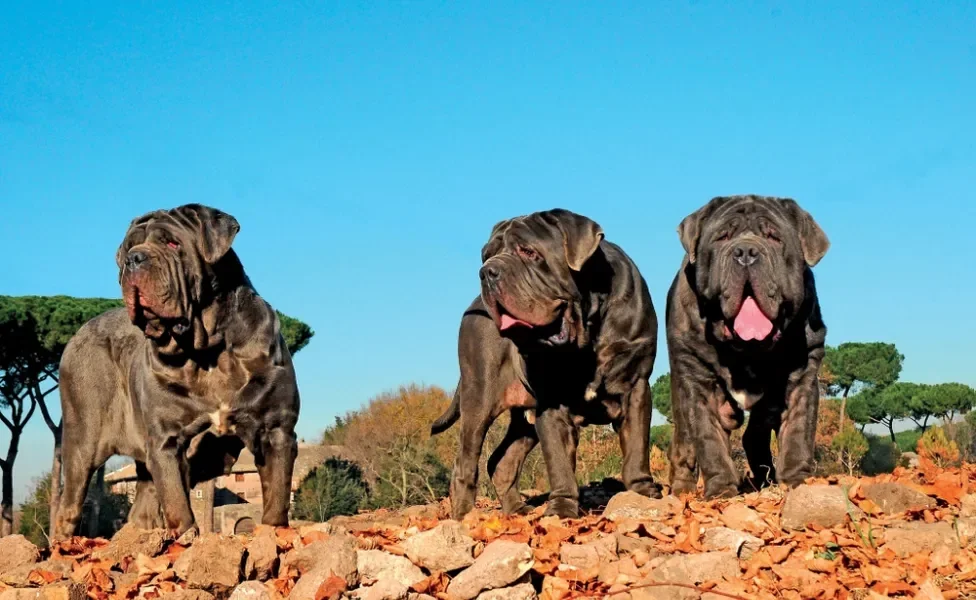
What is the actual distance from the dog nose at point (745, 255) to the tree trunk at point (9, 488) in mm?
24315

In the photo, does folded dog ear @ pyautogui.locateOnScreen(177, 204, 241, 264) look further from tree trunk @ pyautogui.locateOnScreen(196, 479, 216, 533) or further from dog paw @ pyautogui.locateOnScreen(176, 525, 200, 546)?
tree trunk @ pyautogui.locateOnScreen(196, 479, 216, 533)

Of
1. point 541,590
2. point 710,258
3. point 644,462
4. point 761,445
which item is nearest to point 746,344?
point 710,258

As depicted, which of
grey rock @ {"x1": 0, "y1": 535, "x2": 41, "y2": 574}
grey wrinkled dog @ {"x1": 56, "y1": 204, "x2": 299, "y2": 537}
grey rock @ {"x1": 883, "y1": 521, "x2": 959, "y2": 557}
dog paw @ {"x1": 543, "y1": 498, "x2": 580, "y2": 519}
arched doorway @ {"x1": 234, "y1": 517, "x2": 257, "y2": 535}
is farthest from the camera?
arched doorway @ {"x1": 234, "y1": 517, "x2": 257, "y2": 535}

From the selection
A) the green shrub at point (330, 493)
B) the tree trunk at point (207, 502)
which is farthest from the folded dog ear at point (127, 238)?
the green shrub at point (330, 493)

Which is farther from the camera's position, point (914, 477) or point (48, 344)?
point (48, 344)

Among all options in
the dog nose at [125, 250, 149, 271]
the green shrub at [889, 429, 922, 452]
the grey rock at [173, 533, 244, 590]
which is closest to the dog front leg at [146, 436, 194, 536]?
the dog nose at [125, 250, 149, 271]

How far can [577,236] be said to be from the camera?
227 inches

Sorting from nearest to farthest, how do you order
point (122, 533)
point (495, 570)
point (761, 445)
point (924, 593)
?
point (924, 593), point (495, 570), point (122, 533), point (761, 445)

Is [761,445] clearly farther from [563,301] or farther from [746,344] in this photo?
[563,301]

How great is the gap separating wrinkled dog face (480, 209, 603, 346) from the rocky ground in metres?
1.05

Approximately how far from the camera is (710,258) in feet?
18.5

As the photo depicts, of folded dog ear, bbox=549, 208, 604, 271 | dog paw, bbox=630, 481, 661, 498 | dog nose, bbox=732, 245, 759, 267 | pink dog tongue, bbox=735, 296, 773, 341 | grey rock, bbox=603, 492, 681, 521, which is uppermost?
folded dog ear, bbox=549, 208, 604, 271

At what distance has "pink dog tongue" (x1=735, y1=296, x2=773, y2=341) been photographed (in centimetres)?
550

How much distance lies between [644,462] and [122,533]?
Answer: 2.82m
